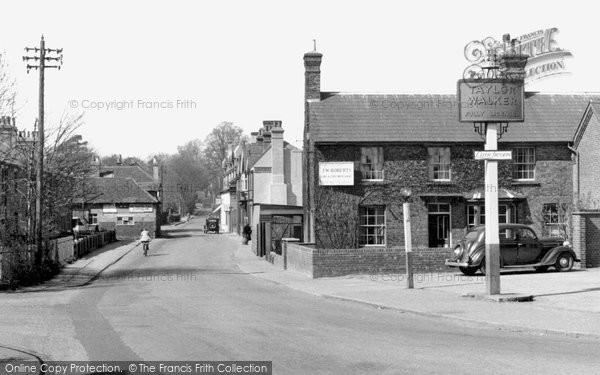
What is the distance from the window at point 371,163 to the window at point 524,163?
6.76 metres

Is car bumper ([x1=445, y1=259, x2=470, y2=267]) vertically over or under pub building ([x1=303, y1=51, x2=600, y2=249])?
under

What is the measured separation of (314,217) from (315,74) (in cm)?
763

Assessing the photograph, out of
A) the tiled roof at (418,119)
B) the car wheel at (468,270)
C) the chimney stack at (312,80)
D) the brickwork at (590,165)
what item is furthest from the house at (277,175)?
the car wheel at (468,270)

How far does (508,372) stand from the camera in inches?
370

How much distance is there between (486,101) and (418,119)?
2031cm

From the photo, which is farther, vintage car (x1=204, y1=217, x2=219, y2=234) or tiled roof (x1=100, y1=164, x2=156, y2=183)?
tiled roof (x1=100, y1=164, x2=156, y2=183)

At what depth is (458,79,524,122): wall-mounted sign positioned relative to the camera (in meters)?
17.7

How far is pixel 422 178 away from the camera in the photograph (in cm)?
3675

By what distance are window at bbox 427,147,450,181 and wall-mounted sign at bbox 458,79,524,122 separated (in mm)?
19131

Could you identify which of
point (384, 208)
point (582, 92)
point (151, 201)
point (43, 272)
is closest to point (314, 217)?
point (384, 208)

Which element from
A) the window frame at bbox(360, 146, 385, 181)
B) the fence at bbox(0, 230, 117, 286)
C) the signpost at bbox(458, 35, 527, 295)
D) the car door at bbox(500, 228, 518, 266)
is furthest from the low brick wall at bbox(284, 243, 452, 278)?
the fence at bbox(0, 230, 117, 286)

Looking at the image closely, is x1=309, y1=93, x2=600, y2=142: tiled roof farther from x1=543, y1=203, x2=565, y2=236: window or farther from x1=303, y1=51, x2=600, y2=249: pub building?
x1=543, y1=203, x2=565, y2=236: window

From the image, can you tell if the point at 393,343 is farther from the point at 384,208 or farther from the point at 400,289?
the point at 384,208

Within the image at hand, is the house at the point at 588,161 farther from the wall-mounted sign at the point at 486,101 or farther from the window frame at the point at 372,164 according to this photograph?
the wall-mounted sign at the point at 486,101
